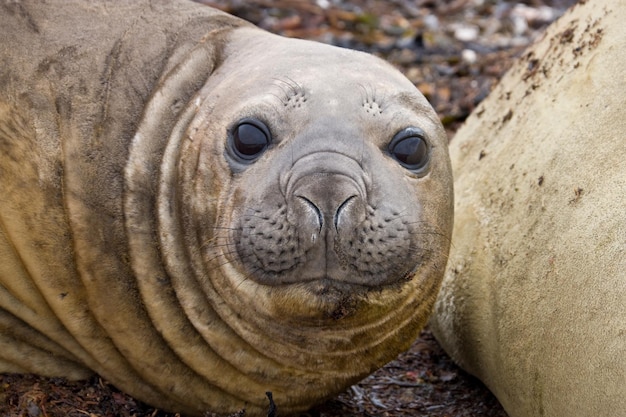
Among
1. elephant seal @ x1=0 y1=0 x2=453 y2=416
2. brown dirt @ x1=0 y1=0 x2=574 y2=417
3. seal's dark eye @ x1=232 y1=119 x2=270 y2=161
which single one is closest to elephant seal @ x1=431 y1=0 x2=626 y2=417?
brown dirt @ x1=0 y1=0 x2=574 y2=417

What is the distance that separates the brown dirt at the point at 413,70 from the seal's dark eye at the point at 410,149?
1.18 meters

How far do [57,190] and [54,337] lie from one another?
59 cm

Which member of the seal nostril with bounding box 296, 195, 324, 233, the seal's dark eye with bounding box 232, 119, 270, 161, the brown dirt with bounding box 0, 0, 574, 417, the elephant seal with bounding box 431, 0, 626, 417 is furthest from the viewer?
the brown dirt with bounding box 0, 0, 574, 417

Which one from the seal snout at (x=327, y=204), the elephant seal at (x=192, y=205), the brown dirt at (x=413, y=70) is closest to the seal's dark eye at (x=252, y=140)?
the elephant seal at (x=192, y=205)

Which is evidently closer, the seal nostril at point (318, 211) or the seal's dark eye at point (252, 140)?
the seal nostril at point (318, 211)

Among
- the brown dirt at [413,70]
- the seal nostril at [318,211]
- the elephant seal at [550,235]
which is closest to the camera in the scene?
the seal nostril at [318,211]

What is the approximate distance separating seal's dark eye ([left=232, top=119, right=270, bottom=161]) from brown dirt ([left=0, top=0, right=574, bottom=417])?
110 centimetres

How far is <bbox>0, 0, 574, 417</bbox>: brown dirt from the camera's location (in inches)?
170

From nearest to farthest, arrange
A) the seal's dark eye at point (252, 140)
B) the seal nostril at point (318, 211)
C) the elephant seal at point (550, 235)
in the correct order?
the seal nostril at point (318, 211), the elephant seal at point (550, 235), the seal's dark eye at point (252, 140)

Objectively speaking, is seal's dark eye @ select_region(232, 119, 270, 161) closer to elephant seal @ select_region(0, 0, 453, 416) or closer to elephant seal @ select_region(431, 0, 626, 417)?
elephant seal @ select_region(0, 0, 453, 416)

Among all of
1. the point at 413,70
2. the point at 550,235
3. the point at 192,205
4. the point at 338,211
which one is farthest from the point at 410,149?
the point at 413,70

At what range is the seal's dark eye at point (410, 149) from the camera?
401 centimetres

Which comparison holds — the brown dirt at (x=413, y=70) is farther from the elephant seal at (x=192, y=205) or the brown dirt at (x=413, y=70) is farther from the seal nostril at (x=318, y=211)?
the seal nostril at (x=318, y=211)

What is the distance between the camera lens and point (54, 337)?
4.31 meters
